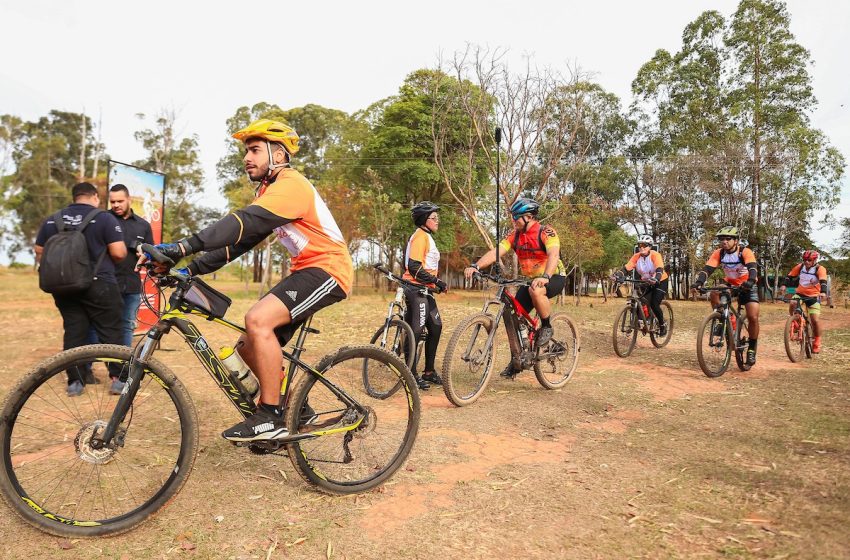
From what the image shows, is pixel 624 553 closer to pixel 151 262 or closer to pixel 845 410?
pixel 151 262

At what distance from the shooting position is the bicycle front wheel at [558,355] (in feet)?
20.7

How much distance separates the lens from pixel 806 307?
9547mm

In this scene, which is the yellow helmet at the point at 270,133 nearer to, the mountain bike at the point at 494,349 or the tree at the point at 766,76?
the mountain bike at the point at 494,349

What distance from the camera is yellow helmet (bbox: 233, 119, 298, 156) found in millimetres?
3199

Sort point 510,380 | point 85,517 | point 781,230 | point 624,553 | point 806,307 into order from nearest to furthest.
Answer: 1. point 624,553
2. point 85,517
3. point 510,380
4. point 806,307
5. point 781,230

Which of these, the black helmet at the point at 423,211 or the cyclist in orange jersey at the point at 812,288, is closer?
the black helmet at the point at 423,211

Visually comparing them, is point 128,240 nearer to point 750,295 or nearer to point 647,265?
point 750,295

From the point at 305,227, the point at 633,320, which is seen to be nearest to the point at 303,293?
the point at 305,227

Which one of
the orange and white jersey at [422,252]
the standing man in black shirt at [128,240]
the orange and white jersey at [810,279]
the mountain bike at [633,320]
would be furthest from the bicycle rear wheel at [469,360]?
the orange and white jersey at [810,279]

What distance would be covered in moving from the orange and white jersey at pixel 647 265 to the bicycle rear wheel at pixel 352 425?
7.64 metres

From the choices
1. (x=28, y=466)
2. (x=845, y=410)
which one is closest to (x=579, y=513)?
(x=28, y=466)

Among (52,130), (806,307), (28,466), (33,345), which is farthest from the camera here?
(52,130)

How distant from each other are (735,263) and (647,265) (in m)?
2.14

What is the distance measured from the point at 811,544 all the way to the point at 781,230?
118ft
